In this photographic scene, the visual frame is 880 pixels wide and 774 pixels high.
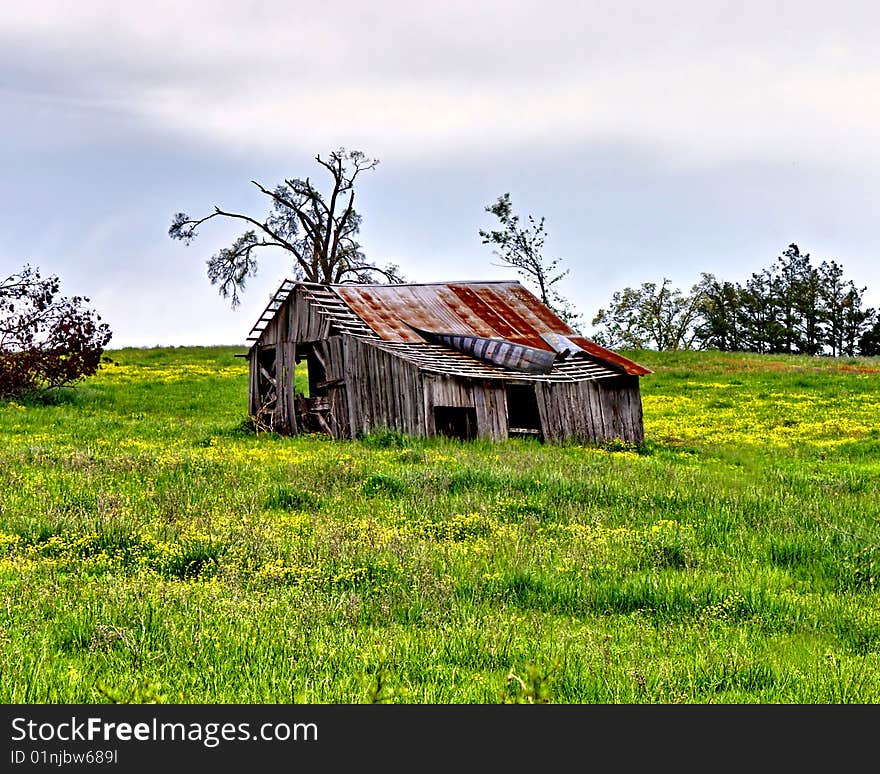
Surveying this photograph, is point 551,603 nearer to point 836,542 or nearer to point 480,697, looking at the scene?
point 480,697

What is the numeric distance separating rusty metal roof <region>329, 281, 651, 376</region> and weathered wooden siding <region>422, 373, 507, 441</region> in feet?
8.54

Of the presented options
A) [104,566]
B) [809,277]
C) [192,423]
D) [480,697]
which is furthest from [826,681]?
[809,277]

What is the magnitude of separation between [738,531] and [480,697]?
7.65 m

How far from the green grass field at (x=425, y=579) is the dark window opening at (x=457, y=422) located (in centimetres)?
806

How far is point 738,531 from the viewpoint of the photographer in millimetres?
12742

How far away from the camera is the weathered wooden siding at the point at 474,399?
27500 mm

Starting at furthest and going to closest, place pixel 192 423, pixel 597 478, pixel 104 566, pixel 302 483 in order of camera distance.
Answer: pixel 192 423 → pixel 597 478 → pixel 302 483 → pixel 104 566

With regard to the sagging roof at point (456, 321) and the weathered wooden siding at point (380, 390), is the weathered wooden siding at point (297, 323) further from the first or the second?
the weathered wooden siding at point (380, 390)

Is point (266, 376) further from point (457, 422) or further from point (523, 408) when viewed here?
point (523, 408)

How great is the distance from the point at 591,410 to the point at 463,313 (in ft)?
20.8

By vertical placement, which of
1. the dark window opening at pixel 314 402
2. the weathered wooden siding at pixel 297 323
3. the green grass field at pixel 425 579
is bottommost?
the green grass field at pixel 425 579

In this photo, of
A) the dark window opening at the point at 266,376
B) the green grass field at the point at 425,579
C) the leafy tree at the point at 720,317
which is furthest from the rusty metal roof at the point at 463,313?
the leafy tree at the point at 720,317

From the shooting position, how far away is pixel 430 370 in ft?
89.4
